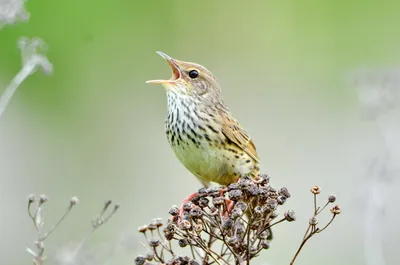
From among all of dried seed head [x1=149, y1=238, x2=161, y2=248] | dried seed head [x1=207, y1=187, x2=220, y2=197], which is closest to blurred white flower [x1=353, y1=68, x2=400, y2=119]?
dried seed head [x1=207, y1=187, x2=220, y2=197]

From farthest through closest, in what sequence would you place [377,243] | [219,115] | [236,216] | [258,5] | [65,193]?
[258,5] < [65,193] < [377,243] < [219,115] < [236,216]

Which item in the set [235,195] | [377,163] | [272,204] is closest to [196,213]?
[235,195]

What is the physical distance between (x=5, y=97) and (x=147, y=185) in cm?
555

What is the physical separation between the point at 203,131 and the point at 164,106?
5141mm

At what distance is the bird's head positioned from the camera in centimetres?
589

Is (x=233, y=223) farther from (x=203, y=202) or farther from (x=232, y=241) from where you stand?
(x=203, y=202)

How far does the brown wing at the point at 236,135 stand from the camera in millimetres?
5785

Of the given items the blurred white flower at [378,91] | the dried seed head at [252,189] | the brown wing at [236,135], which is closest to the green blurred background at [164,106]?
the blurred white flower at [378,91]

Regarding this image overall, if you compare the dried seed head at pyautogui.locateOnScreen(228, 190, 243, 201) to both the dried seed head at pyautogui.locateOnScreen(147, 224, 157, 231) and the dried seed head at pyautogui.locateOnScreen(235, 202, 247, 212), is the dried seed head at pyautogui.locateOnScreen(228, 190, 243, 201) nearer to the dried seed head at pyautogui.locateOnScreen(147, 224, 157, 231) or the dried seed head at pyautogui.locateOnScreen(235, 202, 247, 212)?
the dried seed head at pyautogui.locateOnScreen(235, 202, 247, 212)

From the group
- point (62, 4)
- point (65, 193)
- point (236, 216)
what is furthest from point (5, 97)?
point (62, 4)

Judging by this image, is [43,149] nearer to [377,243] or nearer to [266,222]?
[377,243]

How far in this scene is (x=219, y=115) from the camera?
5.89 m

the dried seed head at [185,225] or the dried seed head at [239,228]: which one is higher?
the dried seed head at [239,228]

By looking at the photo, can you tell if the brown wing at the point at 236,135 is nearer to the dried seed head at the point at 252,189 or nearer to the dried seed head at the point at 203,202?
the dried seed head at the point at 203,202
